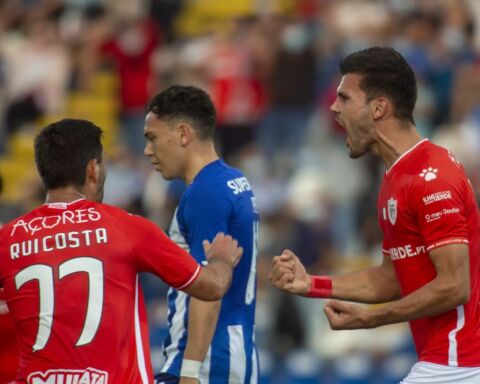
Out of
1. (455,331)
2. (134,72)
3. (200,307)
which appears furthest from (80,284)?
(134,72)

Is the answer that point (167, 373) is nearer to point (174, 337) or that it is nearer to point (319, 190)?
point (174, 337)

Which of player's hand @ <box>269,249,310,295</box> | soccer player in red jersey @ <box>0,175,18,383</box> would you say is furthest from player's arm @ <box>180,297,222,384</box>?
soccer player in red jersey @ <box>0,175,18,383</box>

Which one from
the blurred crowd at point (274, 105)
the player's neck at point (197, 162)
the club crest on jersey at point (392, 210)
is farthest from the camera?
the blurred crowd at point (274, 105)

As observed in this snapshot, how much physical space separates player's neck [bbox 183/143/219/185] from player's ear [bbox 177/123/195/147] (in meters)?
0.08

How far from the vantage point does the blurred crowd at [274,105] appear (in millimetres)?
13480

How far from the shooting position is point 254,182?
15172 mm

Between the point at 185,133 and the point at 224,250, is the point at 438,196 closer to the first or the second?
the point at 224,250

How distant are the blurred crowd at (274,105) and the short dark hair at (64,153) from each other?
5.30 meters

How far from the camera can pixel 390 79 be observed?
6.77 metres

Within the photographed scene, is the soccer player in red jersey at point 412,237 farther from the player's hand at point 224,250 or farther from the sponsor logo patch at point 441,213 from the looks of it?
the player's hand at point 224,250

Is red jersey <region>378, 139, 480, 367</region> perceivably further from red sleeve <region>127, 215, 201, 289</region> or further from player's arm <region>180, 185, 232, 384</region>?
red sleeve <region>127, 215, 201, 289</region>

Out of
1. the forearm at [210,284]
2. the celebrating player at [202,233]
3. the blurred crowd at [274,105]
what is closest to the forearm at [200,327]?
the celebrating player at [202,233]

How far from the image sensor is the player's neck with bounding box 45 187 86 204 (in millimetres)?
6270

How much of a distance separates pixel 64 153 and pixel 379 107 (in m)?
1.69
